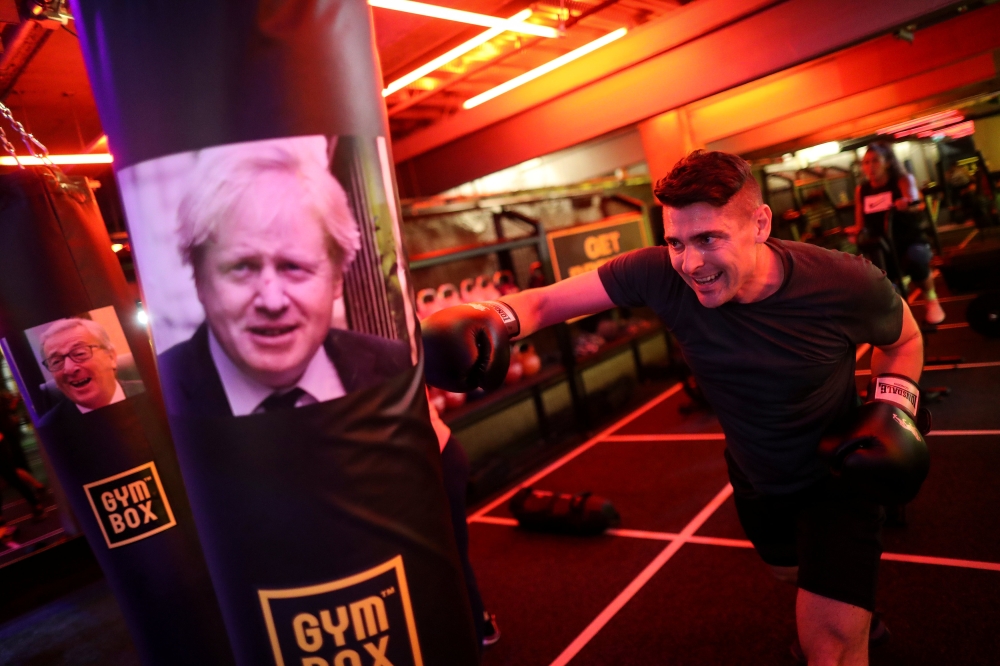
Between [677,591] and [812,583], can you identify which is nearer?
[812,583]

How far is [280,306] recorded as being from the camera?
870 mm

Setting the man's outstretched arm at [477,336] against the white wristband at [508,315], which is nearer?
the man's outstretched arm at [477,336]

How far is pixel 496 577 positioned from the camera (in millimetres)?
3467

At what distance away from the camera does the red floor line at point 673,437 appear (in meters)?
4.78

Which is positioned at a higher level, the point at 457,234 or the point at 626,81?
the point at 626,81

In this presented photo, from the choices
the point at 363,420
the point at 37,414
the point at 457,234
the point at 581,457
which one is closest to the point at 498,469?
the point at 581,457

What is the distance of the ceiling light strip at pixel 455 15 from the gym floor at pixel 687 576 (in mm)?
3077

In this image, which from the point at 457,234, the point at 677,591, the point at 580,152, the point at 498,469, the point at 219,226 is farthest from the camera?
the point at 580,152

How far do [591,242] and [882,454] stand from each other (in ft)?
13.9

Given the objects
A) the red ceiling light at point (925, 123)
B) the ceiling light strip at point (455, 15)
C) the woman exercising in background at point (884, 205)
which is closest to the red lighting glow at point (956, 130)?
the red ceiling light at point (925, 123)

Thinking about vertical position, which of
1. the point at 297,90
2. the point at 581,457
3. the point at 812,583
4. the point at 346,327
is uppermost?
the point at 297,90

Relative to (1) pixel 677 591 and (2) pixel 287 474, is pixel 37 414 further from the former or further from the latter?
(1) pixel 677 591

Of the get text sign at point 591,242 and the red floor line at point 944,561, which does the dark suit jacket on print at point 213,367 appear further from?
the get text sign at point 591,242

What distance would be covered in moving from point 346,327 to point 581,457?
436 centimetres
